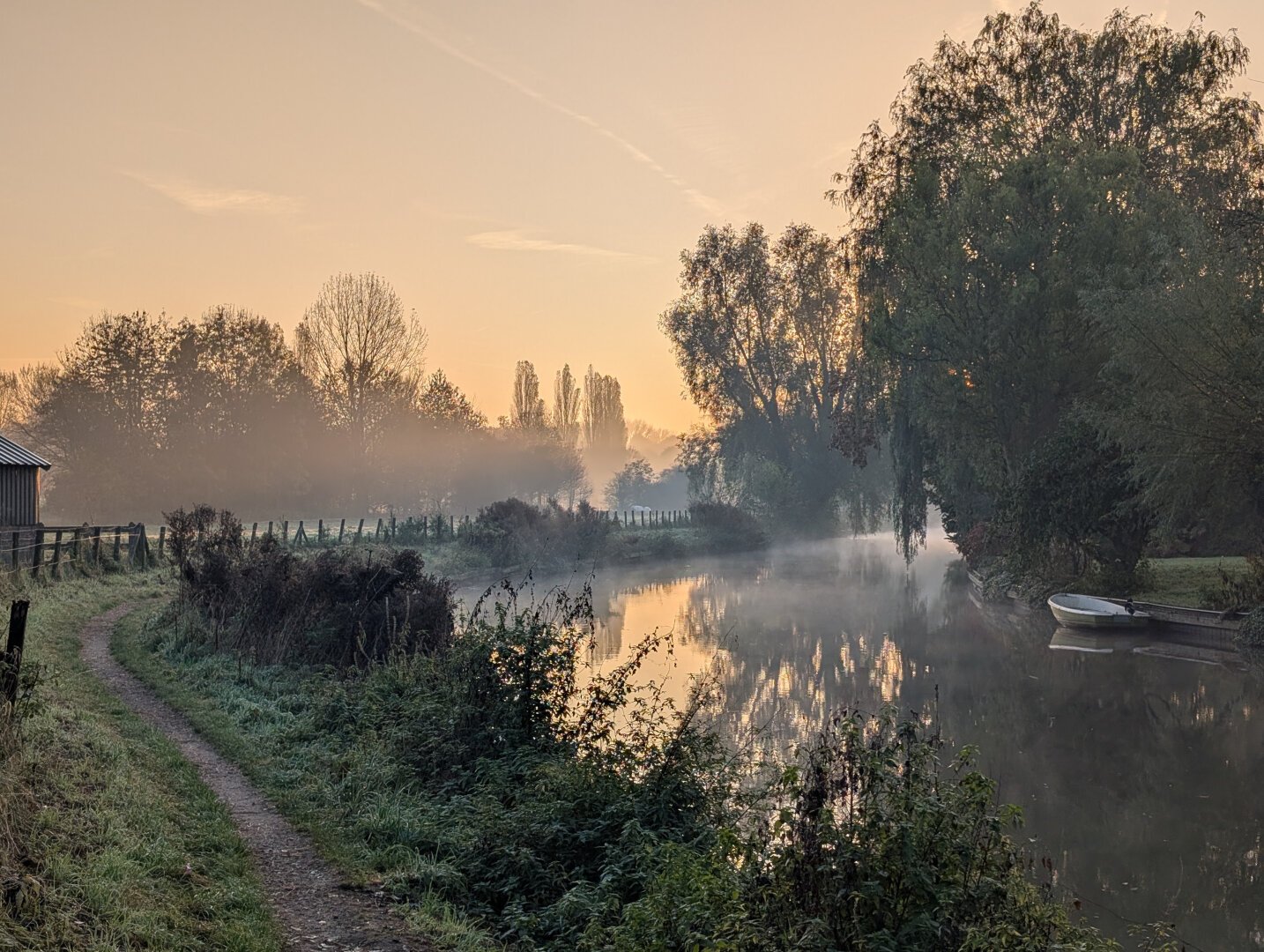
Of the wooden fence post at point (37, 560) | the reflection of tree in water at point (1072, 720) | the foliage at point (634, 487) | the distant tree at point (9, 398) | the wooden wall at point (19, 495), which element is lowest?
the reflection of tree in water at point (1072, 720)

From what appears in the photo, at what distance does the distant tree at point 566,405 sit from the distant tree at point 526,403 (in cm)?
952

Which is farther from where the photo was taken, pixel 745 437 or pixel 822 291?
pixel 745 437

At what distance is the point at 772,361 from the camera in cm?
5500

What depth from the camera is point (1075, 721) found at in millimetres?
16234

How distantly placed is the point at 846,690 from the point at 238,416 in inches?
1976

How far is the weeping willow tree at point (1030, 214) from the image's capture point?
2806cm

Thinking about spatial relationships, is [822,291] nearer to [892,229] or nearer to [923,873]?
[892,229]

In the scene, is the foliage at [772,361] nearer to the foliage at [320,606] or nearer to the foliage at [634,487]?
the foliage at [320,606]

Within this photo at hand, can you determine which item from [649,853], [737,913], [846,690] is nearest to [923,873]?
[737,913]

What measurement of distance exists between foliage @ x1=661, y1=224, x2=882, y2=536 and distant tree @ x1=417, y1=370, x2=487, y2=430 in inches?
878

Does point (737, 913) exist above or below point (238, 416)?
below

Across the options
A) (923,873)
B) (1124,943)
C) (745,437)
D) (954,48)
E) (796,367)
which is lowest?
(1124,943)

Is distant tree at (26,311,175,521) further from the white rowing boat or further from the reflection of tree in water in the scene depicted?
the white rowing boat

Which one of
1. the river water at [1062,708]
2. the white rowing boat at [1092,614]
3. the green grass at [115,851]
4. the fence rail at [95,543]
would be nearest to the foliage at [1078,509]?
the white rowing boat at [1092,614]
